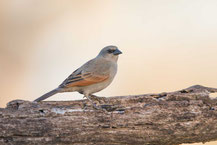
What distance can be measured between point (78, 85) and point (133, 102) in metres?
1.17

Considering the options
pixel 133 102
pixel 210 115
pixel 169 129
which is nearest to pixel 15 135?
pixel 133 102

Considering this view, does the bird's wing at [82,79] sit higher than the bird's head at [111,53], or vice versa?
the bird's head at [111,53]

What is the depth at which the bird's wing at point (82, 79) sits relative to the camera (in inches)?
216

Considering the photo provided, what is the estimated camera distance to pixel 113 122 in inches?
180

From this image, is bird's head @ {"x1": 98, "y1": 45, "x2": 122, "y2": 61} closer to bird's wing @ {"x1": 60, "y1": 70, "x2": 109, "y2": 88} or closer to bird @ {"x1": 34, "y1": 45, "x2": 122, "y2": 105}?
bird @ {"x1": 34, "y1": 45, "x2": 122, "y2": 105}

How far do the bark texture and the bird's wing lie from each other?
0.76 m

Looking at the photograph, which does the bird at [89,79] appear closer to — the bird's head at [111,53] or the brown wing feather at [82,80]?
the brown wing feather at [82,80]

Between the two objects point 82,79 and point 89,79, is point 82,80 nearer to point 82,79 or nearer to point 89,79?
point 82,79

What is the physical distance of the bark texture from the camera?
445 centimetres

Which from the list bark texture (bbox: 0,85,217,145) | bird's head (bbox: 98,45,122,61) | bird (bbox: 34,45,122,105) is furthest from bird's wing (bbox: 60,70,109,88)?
bird's head (bbox: 98,45,122,61)

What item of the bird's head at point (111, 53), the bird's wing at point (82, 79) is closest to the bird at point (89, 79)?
the bird's wing at point (82, 79)

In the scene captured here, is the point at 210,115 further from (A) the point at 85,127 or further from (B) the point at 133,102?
(A) the point at 85,127

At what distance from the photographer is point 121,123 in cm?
458

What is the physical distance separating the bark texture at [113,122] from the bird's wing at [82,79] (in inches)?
29.9
